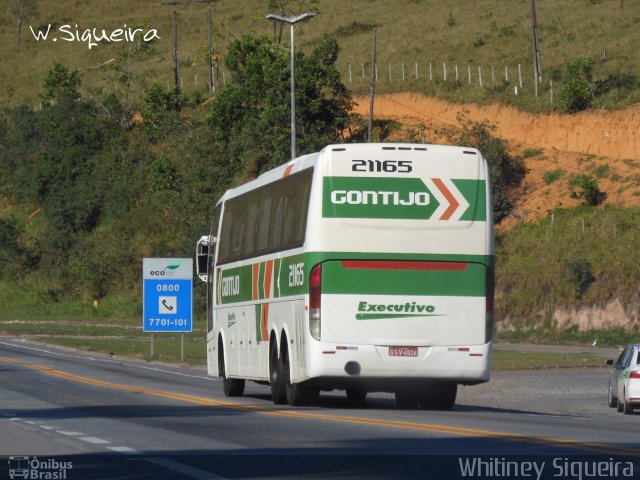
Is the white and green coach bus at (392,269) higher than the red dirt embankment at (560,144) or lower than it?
lower

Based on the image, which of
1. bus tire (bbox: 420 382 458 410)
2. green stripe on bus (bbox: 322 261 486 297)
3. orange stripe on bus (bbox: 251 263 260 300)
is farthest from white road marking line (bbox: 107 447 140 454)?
orange stripe on bus (bbox: 251 263 260 300)

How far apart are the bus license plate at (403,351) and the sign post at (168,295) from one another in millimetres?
24482

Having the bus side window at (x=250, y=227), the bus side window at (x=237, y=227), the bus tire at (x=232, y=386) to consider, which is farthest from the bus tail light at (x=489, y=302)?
the bus tire at (x=232, y=386)

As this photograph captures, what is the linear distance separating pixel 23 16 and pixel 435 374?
132520 mm

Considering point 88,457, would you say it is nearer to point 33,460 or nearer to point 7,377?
point 33,460

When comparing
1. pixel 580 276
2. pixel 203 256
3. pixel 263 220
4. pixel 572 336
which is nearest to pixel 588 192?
pixel 580 276

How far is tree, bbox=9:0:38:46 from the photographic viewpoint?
14888cm

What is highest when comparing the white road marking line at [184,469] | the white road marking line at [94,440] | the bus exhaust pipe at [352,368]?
the bus exhaust pipe at [352,368]

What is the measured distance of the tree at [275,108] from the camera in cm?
7856

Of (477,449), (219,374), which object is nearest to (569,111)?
(219,374)

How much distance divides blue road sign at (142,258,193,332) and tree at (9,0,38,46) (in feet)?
346

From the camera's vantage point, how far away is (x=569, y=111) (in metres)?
77.4

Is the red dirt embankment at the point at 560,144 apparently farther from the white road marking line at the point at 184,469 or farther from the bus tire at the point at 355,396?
the white road marking line at the point at 184,469

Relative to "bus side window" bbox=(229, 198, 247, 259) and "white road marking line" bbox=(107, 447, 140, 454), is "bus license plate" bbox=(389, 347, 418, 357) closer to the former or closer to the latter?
"bus side window" bbox=(229, 198, 247, 259)
